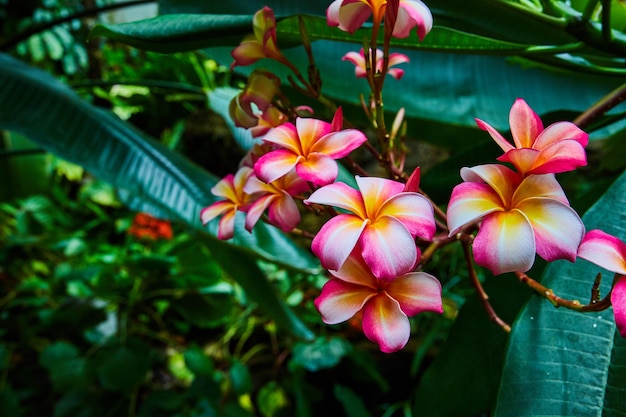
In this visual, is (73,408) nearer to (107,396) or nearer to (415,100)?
(107,396)

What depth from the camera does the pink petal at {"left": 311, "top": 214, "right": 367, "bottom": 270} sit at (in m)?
0.22

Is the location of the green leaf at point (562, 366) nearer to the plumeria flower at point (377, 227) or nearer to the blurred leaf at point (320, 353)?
the plumeria flower at point (377, 227)

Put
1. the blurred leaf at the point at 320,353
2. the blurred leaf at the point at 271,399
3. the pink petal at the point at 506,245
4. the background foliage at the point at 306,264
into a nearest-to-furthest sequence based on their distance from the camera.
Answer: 1. the pink petal at the point at 506,245
2. the background foliage at the point at 306,264
3. the blurred leaf at the point at 320,353
4. the blurred leaf at the point at 271,399

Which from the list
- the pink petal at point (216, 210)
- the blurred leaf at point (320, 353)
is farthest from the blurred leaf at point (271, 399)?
the pink petal at point (216, 210)

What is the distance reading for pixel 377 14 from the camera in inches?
11.8

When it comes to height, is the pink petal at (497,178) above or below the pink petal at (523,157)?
below

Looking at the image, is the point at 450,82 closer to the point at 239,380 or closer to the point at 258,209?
the point at 258,209

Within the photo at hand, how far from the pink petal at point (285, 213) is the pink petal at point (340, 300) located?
56mm

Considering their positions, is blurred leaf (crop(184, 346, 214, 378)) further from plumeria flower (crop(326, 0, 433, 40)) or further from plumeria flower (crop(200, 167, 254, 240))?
plumeria flower (crop(326, 0, 433, 40))

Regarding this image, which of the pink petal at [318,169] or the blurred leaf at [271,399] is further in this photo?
the blurred leaf at [271,399]

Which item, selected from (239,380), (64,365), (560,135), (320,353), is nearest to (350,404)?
(320,353)

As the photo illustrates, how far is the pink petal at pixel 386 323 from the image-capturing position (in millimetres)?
227

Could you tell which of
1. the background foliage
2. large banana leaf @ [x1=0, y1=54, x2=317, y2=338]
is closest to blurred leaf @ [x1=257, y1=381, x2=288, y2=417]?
the background foliage

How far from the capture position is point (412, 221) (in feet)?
0.74
